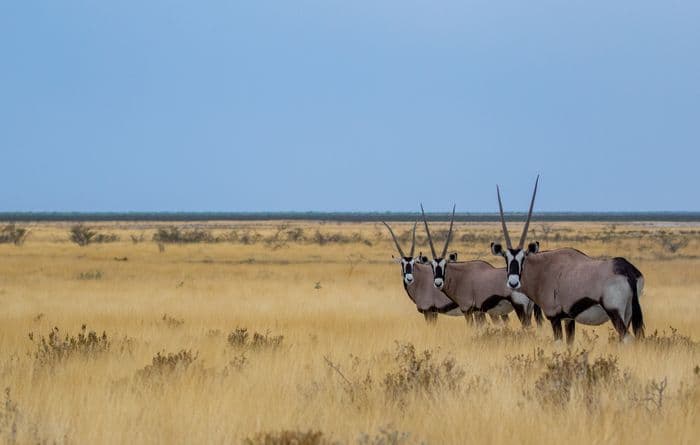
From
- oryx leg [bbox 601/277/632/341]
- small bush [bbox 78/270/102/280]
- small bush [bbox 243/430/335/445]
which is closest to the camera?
small bush [bbox 243/430/335/445]

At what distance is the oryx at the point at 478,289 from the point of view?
12.7 m

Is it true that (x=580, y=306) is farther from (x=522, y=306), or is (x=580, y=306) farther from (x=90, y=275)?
(x=90, y=275)

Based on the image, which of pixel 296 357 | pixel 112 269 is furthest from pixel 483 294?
pixel 112 269

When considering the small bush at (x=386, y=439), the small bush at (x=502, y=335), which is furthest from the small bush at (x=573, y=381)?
the small bush at (x=502, y=335)

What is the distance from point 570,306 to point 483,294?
259cm

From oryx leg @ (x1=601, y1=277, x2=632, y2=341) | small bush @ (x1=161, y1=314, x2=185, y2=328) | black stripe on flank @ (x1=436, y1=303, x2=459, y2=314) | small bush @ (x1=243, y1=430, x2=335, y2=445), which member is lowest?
small bush @ (x1=161, y1=314, x2=185, y2=328)

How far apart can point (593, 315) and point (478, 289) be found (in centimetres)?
274

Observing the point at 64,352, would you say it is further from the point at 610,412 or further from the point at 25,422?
the point at 610,412

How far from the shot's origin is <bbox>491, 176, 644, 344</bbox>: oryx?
1012 cm

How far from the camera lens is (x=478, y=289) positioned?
42.8 ft

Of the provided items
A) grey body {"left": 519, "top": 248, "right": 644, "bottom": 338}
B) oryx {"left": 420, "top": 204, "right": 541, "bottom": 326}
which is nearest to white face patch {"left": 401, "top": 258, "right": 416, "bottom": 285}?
oryx {"left": 420, "top": 204, "right": 541, "bottom": 326}

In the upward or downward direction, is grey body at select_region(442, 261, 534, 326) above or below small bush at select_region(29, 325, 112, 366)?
A: above

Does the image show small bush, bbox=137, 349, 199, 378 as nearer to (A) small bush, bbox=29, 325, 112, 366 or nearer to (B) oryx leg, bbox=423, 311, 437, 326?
(A) small bush, bbox=29, 325, 112, 366

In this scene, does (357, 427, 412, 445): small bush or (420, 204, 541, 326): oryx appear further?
(420, 204, 541, 326): oryx
